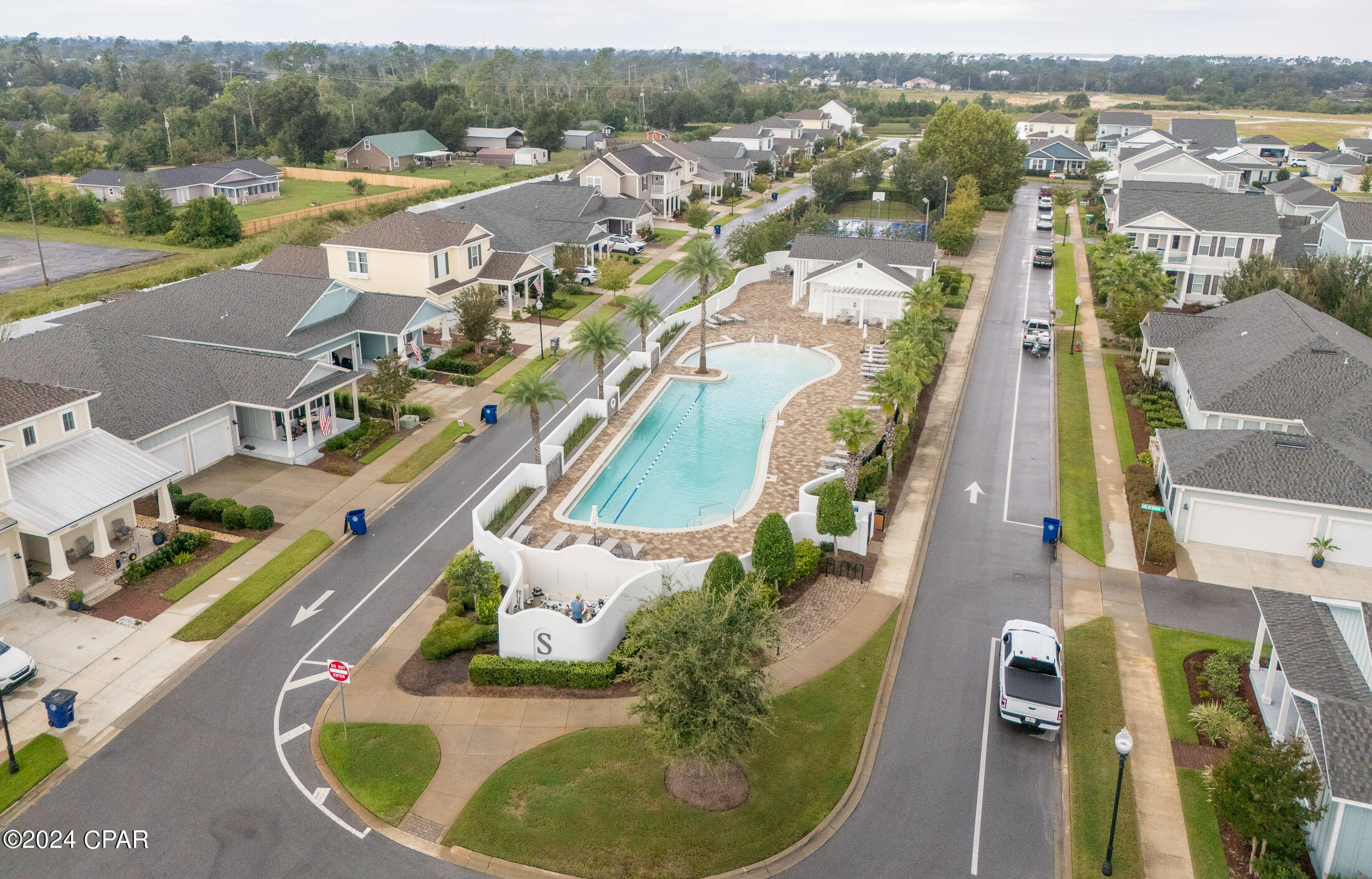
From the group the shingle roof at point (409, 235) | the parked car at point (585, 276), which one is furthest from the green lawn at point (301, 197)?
the parked car at point (585, 276)

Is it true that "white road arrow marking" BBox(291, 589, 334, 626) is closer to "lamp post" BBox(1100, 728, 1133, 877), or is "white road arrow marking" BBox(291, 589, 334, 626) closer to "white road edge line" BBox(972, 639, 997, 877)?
"white road edge line" BBox(972, 639, 997, 877)

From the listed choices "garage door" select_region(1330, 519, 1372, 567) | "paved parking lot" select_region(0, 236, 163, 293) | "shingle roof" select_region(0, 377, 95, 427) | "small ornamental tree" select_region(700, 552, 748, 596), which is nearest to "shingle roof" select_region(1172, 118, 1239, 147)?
"garage door" select_region(1330, 519, 1372, 567)

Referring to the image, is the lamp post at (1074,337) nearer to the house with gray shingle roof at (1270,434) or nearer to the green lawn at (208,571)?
the house with gray shingle roof at (1270,434)

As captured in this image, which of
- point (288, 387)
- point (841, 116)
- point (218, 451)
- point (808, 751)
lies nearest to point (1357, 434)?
point (808, 751)

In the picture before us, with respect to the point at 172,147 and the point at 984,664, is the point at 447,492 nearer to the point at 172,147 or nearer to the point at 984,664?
the point at 984,664

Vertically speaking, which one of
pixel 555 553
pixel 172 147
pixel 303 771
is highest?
pixel 172 147

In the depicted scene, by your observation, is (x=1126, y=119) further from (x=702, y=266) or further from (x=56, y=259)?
(x=56, y=259)
